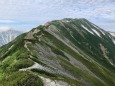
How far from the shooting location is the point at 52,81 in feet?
212

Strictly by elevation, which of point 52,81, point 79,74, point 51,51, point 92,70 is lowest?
point 92,70

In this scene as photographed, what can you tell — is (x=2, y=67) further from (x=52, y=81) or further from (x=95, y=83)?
(x=95, y=83)

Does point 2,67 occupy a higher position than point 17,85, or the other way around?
point 17,85

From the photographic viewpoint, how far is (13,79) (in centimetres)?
6450

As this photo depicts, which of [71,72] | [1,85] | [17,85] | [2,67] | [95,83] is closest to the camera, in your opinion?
[17,85]

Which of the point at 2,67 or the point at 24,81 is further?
the point at 2,67

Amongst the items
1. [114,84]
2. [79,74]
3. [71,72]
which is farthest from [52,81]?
[114,84]

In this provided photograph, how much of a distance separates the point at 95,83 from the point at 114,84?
45067 mm

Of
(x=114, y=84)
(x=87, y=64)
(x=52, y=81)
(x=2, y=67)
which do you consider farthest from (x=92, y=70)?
(x=52, y=81)

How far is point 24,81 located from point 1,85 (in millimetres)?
7240

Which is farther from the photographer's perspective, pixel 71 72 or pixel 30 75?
pixel 71 72

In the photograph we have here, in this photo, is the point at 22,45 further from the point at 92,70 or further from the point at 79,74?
the point at 92,70

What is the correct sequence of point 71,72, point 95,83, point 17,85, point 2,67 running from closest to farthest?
point 17,85
point 2,67
point 71,72
point 95,83

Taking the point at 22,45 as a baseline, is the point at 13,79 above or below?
above
